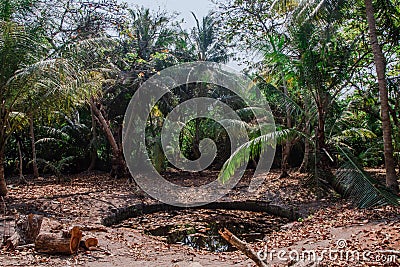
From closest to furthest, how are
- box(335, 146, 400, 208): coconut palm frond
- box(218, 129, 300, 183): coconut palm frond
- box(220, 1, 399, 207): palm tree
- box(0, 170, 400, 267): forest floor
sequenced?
box(0, 170, 400, 267): forest floor < box(335, 146, 400, 208): coconut palm frond < box(218, 129, 300, 183): coconut palm frond < box(220, 1, 399, 207): palm tree

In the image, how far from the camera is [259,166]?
48.4 feet

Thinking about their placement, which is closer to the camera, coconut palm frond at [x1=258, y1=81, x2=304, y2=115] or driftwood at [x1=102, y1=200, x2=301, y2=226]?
driftwood at [x1=102, y1=200, x2=301, y2=226]

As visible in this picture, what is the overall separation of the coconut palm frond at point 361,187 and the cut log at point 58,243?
4.97 meters

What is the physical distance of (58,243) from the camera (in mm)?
4645

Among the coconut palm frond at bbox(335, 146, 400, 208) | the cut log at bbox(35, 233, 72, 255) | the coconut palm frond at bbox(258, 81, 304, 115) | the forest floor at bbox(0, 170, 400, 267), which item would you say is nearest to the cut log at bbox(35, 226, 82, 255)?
the cut log at bbox(35, 233, 72, 255)

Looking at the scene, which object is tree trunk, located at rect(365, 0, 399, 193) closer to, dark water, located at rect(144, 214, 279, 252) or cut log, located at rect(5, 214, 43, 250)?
dark water, located at rect(144, 214, 279, 252)

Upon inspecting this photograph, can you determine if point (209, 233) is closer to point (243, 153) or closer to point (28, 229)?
point (243, 153)

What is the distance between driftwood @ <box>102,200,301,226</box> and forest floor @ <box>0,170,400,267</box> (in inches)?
7.5

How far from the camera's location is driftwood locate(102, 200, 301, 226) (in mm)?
7968

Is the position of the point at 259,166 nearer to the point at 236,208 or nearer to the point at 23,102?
the point at 236,208

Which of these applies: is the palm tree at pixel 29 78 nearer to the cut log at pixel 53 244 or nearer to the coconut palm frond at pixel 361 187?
the cut log at pixel 53 244

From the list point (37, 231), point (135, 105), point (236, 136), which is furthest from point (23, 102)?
point (236, 136)

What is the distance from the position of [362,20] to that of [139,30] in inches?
303

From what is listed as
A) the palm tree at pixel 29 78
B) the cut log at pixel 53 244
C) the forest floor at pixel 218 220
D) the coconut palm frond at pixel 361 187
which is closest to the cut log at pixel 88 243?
the forest floor at pixel 218 220
